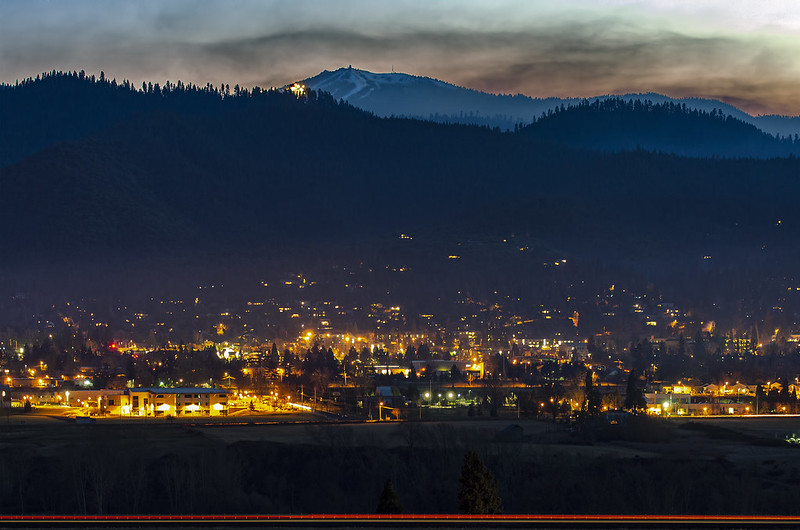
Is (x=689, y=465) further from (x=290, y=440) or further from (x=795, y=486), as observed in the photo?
(x=290, y=440)

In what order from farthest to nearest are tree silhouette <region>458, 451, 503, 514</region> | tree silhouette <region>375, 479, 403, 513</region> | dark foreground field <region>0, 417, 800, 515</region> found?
dark foreground field <region>0, 417, 800, 515</region>, tree silhouette <region>458, 451, 503, 514</region>, tree silhouette <region>375, 479, 403, 513</region>

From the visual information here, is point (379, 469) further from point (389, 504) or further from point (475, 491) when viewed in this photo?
point (389, 504)

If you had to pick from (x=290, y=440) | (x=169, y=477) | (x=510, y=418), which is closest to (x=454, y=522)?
(x=169, y=477)

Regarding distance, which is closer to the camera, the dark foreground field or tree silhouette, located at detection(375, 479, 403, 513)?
tree silhouette, located at detection(375, 479, 403, 513)

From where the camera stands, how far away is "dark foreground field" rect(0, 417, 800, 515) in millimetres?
90938

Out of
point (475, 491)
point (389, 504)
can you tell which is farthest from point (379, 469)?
point (389, 504)

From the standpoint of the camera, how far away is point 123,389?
166 metres

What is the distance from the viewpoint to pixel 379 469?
336ft

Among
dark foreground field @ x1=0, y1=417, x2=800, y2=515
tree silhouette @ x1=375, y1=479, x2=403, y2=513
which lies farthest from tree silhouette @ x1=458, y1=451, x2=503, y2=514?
dark foreground field @ x1=0, y1=417, x2=800, y2=515

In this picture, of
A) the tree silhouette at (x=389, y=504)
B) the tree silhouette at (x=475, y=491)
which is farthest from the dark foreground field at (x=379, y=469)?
the tree silhouette at (x=389, y=504)

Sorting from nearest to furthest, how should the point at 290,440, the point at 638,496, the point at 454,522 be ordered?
the point at 454,522, the point at 638,496, the point at 290,440

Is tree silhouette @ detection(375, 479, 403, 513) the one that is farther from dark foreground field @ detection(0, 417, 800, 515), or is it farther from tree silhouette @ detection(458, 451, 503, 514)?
dark foreground field @ detection(0, 417, 800, 515)

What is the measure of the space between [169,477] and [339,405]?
189 ft

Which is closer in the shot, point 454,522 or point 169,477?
point 454,522
